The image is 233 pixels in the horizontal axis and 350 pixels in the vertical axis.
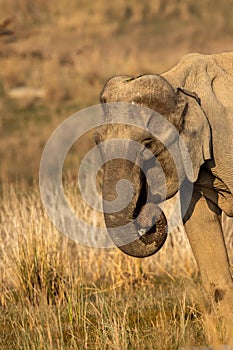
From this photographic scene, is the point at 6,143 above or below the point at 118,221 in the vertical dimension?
above

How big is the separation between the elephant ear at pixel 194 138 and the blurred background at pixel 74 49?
7.50m

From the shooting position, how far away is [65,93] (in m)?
21.2

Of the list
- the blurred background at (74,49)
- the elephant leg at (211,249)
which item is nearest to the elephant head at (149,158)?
the elephant leg at (211,249)

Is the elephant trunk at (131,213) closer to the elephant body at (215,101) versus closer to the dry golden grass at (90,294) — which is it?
the dry golden grass at (90,294)

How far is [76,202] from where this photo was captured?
9.09 metres

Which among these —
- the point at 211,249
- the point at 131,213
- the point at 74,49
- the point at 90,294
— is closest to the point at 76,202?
the point at 90,294

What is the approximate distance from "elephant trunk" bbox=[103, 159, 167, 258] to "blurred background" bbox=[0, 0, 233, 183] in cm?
773

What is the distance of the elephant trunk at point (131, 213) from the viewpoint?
17.2 ft

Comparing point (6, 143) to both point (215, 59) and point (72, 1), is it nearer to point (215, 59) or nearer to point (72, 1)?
point (215, 59)

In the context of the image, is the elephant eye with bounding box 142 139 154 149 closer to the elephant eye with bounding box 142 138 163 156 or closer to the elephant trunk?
the elephant eye with bounding box 142 138 163 156

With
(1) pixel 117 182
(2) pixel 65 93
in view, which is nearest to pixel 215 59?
(1) pixel 117 182

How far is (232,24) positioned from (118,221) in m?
24.0

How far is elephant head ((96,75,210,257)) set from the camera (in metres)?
5.28

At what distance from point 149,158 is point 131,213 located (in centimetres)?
37
